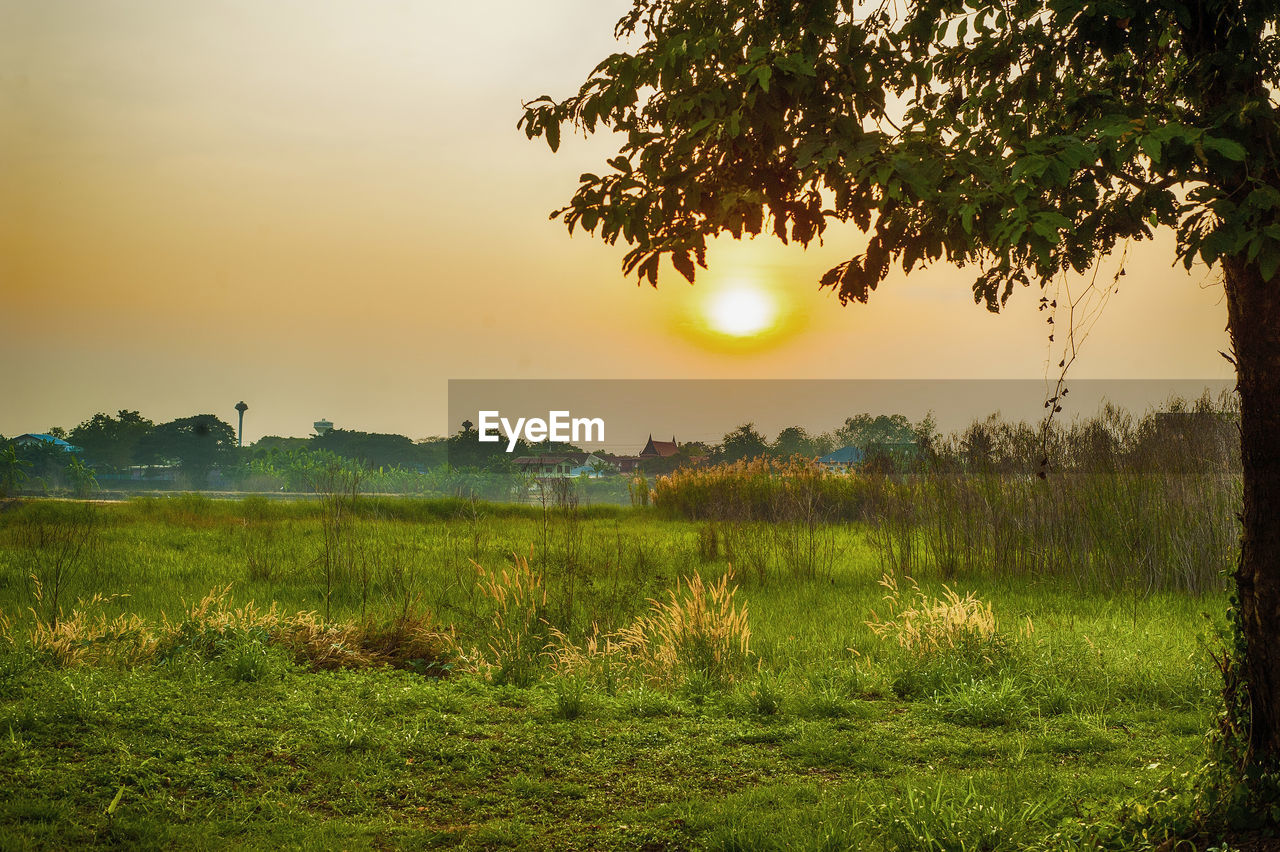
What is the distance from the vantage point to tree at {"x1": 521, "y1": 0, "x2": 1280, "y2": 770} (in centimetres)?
265

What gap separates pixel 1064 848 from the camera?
3199 mm

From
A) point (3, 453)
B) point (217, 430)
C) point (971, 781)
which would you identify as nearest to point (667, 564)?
point (971, 781)

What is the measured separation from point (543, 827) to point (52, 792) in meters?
2.06

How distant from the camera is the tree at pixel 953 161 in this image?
8.70ft

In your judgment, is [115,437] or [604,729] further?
[115,437]

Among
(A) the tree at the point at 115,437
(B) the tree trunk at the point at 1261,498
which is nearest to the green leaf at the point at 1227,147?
(B) the tree trunk at the point at 1261,498

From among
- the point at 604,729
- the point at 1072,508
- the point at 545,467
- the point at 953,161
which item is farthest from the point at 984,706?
the point at 545,467

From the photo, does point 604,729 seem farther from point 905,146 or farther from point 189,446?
point 189,446

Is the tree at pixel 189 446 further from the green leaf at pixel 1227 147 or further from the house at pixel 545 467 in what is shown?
the green leaf at pixel 1227 147

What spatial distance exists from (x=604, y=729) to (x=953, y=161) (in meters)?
3.36

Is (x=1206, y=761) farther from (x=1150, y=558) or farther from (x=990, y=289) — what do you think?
(x=1150, y=558)

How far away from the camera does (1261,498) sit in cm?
326

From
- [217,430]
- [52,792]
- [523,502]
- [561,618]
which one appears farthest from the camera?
[217,430]

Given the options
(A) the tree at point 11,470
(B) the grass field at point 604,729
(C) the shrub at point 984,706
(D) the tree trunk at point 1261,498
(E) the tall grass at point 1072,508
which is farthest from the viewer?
(A) the tree at point 11,470
